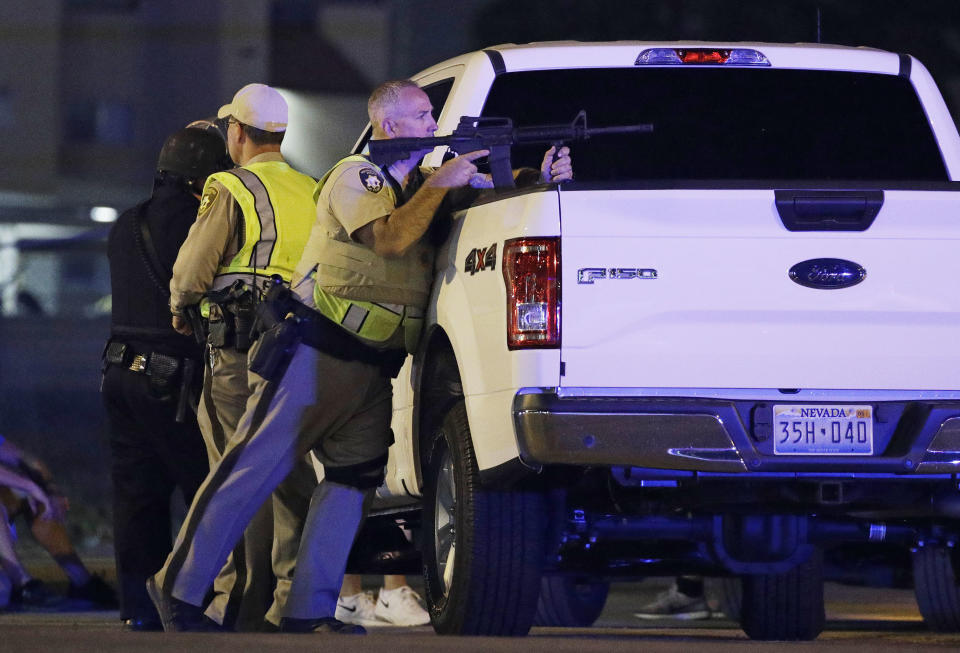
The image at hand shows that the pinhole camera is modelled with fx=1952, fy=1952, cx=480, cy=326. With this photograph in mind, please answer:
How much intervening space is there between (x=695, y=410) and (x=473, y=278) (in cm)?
91

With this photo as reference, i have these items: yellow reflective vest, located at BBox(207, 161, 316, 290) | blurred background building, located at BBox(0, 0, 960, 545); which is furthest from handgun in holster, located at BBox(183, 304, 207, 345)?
blurred background building, located at BBox(0, 0, 960, 545)

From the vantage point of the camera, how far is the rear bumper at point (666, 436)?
588cm

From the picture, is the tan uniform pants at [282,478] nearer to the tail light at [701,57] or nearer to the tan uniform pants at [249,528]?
the tan uniform pants at [249,528]

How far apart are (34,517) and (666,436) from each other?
4.98 metres

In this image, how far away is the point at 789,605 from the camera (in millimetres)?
A: 7898

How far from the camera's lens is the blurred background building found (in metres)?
15.2

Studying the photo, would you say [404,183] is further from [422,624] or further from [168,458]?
[422,624]

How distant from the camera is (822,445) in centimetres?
597

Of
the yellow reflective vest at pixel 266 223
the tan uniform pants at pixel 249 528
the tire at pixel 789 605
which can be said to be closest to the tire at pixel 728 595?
the tire at pixel 789 605

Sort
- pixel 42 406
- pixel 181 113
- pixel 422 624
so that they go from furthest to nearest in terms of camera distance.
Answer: pixel 181 113
pixel 42 406
pixel 422 624

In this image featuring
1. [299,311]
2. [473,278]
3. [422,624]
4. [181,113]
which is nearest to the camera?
[473,278]

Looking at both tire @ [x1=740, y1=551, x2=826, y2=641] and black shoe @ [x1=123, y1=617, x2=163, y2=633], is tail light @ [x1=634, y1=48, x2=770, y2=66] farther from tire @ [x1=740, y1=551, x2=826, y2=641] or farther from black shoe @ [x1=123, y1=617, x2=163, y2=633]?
black shoe @ [x1=123, y1=617, x2=163, y2=633]

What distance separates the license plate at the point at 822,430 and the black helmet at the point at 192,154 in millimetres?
3171

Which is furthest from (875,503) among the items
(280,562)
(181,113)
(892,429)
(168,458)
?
(181,113)
